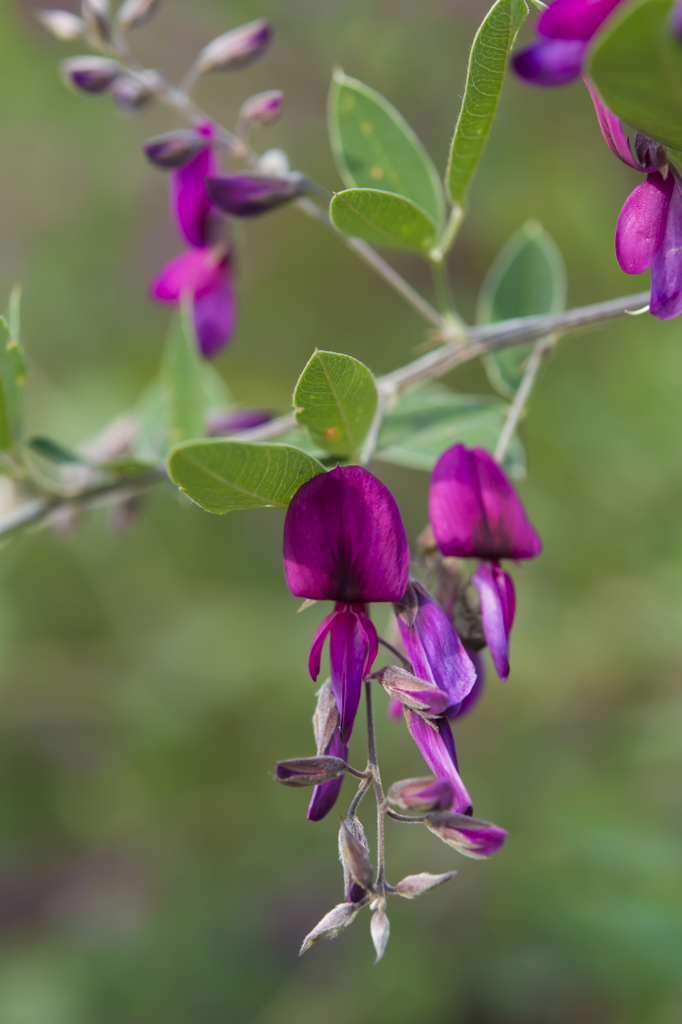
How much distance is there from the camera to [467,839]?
0.70 m

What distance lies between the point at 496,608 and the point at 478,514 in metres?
0.11

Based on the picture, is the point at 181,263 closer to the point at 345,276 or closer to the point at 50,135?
the point at 345,276

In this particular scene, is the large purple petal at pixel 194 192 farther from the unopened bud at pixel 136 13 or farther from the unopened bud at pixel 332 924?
the unopened bud at pixel 332 924

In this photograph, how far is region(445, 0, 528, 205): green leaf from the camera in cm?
76

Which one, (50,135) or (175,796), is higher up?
(50,135)

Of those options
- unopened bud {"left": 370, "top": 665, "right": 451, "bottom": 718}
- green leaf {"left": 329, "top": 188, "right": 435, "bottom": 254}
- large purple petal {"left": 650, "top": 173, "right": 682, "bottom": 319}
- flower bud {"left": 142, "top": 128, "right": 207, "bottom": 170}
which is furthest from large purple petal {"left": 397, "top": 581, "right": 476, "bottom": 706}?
flower bud {"left": 142, "top": 128, "right": 207, "bottom": 170}

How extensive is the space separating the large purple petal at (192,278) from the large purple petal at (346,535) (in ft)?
2.41

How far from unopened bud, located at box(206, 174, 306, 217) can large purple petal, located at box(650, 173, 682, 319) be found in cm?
55

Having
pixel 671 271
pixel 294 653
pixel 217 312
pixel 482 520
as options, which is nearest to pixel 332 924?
pixel 482 520

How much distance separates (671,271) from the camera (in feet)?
2.38

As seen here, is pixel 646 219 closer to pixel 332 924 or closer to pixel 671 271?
pixel 671 271

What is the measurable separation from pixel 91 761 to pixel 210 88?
3147 millimetres

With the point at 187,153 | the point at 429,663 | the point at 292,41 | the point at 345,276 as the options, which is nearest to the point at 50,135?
the point at 292,41

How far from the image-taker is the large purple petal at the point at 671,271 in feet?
2.36
